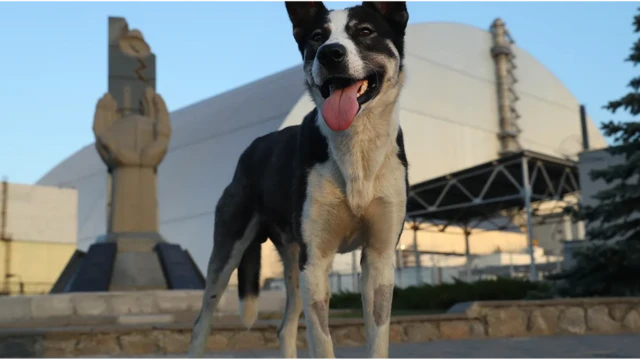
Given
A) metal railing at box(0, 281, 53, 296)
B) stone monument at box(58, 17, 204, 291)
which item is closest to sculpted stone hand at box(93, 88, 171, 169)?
stone monument at box(58, 17, 204, 291)

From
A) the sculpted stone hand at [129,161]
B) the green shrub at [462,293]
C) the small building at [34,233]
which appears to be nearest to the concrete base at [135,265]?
the sculpted stone hand at [129,161]

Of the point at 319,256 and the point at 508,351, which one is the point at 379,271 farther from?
the point at 508,351

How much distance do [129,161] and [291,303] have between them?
9775 millimetres

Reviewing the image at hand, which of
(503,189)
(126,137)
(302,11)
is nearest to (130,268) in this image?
(126,137)

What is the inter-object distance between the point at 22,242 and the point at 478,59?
30.0m

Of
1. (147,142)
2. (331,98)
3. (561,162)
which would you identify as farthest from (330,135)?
(561,162)

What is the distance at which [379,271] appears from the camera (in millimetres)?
3568

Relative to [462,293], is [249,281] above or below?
above

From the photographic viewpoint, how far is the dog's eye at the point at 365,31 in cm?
335

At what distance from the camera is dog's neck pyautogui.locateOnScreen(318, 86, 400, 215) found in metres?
3.41

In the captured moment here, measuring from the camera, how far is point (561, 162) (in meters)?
24.4

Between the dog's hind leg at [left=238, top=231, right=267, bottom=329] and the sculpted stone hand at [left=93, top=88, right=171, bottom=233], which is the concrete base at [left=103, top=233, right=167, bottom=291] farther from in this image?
the dog's hind leg at [left=238, top=231, right=267, bottom=329]

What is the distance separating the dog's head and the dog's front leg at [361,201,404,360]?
0.58m

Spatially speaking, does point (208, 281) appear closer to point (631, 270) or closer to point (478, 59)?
point (631, 270)
